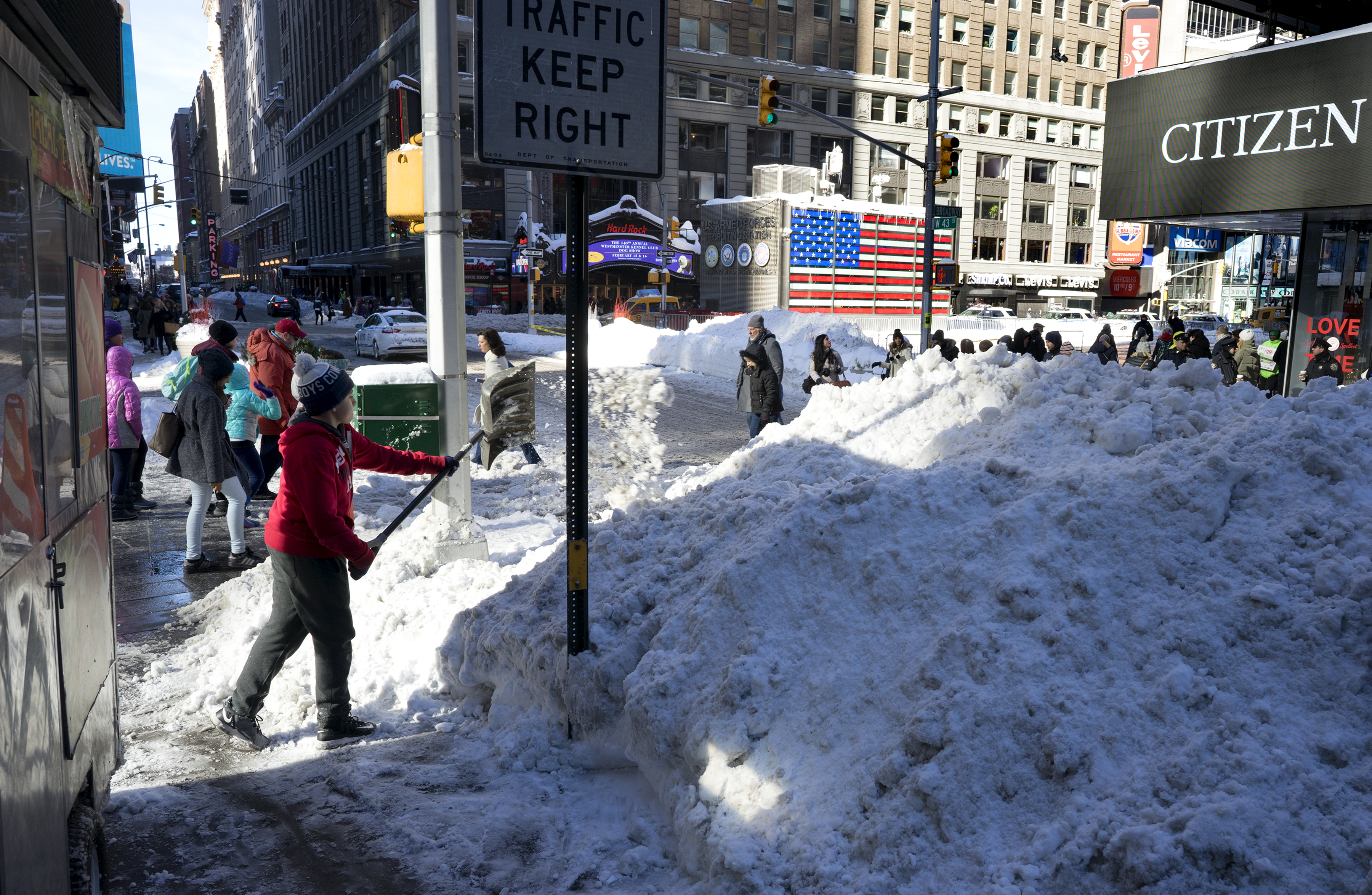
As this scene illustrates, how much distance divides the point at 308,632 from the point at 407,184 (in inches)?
159

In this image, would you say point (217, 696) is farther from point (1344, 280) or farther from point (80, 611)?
point (1344, 280)

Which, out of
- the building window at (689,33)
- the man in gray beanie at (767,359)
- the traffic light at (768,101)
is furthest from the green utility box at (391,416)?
the building window at (689,33)

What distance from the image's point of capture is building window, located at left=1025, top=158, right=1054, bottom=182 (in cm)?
Result: 6619

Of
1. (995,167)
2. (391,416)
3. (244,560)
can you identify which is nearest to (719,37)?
(995,167)

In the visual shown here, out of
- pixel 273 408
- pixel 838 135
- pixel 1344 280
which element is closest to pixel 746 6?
pixel 838 135

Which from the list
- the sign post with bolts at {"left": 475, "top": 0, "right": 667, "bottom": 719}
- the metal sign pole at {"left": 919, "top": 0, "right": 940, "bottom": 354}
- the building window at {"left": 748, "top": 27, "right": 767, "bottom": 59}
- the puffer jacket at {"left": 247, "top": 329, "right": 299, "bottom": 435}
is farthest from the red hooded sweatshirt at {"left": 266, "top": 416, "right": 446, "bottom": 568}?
the building window at {"left": 748, "top": 27, "right": 767, "bottom": 59}

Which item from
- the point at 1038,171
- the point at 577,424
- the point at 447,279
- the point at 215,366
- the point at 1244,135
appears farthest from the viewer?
the point at 1038,171

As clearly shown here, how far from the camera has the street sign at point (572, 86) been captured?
160 inches

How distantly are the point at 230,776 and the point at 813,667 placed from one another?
2968 millimetres

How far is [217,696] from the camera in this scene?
5.23 m

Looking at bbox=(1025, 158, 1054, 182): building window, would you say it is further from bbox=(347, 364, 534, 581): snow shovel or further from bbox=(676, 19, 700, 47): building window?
bbox=(347, 364, 534, 581): snow shovel

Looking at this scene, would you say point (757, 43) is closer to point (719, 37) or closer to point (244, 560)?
point (719, 37)

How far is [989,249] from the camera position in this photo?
65062 mm

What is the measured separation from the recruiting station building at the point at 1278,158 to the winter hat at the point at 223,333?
1417 cm
